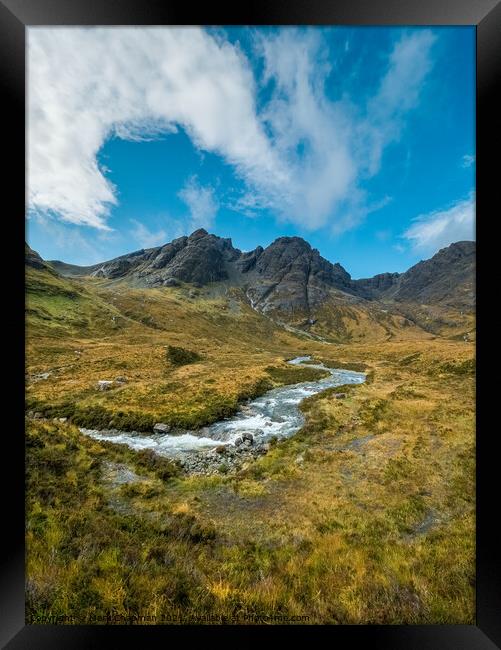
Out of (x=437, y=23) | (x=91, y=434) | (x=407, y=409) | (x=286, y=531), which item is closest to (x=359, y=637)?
(x=286, y=531)

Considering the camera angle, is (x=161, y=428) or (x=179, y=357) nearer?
(x=161, y=428)

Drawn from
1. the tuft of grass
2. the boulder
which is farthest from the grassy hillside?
the tuft of grass

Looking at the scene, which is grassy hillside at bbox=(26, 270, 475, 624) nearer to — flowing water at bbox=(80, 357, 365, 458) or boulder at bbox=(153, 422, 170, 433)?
boulder at bbox=(153, 422, 170, 433)

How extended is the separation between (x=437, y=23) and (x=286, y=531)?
9367mm

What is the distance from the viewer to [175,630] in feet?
9.34
